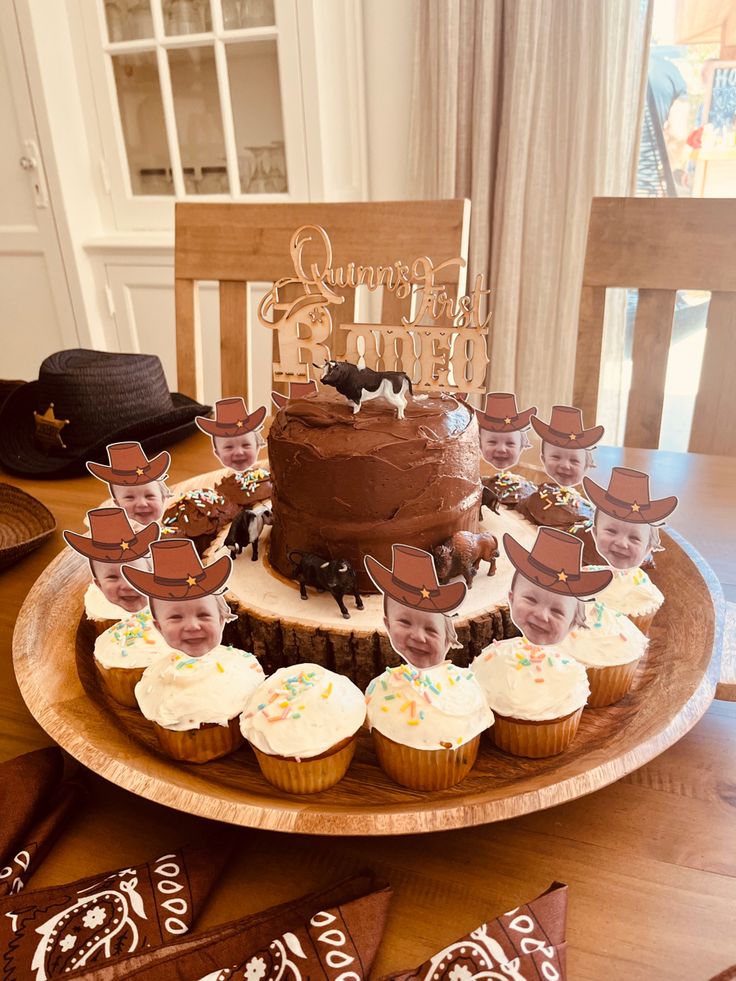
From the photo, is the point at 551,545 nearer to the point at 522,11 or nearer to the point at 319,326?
the point at 319,326

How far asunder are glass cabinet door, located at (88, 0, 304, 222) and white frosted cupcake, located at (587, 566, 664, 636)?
2810 mm

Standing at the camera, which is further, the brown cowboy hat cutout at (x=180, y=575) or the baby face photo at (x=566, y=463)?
the baby face photo at (x=566, y=463)

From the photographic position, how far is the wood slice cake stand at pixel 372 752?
70 cm

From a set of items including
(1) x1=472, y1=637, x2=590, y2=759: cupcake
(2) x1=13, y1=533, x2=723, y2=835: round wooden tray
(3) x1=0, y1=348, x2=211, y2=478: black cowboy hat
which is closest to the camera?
(2) x1=13, y1=533, x2=723, y2=835: round wooden tray

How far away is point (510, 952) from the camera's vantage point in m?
0.58

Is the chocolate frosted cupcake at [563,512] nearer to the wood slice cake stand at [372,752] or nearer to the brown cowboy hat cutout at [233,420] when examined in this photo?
the wood slice cake stand at [372,752]

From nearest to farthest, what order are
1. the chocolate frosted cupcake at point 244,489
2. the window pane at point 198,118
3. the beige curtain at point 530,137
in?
the chocolate frosted cupcake at point 244,489
the beige curtain at point 530,137
the window pane at point 198,118

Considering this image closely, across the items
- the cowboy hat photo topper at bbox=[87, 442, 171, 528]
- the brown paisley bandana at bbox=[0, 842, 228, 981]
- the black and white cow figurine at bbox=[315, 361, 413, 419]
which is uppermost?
the black and white cow figurine at bbox=[315, 361, 413, 419]

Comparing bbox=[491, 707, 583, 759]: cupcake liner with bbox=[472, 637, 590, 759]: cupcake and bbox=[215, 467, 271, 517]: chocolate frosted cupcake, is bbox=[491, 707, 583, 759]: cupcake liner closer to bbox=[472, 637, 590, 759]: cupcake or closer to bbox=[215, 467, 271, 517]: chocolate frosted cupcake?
bbox=[472, 637, 590, 759]: cupcake

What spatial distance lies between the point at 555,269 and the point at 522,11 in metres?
0.92

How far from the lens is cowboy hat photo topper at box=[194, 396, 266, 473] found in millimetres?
1299

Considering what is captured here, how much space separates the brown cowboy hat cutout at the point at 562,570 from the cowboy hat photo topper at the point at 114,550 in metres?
0.47

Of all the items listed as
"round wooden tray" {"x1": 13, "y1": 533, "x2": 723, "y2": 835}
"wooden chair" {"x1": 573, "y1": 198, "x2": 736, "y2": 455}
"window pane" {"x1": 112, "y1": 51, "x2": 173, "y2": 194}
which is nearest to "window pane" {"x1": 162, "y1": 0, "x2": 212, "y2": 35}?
"window pane" {"x1": 112, "y1": 51, "x2": 173, "y2": 194}

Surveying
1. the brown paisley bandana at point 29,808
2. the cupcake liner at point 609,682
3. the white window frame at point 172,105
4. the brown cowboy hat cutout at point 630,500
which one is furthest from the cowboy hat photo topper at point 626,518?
the white window frame at point 172,105
